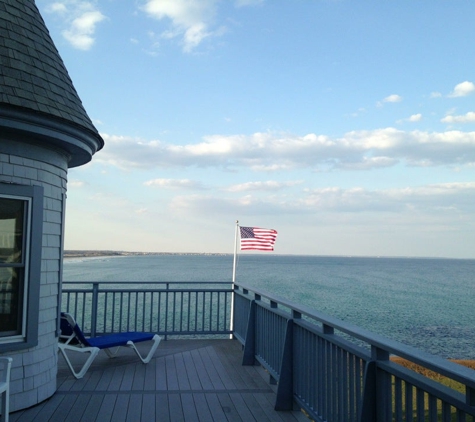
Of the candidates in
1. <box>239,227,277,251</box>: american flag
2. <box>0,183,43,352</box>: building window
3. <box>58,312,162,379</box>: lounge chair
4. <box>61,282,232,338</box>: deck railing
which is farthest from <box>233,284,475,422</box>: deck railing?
<box>239,227,277,251</box>: american flag

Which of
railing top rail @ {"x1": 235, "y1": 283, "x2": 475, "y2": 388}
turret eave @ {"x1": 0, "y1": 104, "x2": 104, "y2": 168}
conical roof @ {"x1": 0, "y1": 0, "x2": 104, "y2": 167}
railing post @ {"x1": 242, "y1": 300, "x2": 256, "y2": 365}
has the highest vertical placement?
conical roof @ {"x1": 0, "y1": 0, "x2": 104, "y2": 167}

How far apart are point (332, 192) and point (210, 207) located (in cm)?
1597

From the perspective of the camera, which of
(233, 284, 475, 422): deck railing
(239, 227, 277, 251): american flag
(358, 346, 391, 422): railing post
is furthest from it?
(239, 227, 277, 251): american flag

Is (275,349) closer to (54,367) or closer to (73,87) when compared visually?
(54,367)

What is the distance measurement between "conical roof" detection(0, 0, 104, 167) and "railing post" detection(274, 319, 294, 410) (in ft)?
8.56

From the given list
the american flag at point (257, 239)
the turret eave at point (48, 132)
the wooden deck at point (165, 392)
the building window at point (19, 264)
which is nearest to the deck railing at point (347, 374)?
the wooden deck at point (165, 392)

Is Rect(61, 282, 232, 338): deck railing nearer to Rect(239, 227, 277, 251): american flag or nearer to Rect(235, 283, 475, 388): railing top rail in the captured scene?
Rect(239, 227, 277, 251): american flag

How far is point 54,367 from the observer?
470 centimetres

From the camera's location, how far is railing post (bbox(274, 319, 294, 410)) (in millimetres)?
4301

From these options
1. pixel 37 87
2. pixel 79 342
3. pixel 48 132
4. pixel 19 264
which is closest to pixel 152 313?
pixel 79 342

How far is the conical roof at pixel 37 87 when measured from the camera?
3.91 m

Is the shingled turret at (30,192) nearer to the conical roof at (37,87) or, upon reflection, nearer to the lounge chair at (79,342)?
the conical roof at (37,87)

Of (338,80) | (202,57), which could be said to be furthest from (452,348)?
(202,57)

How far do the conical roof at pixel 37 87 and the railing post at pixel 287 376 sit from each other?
261 centimetres
